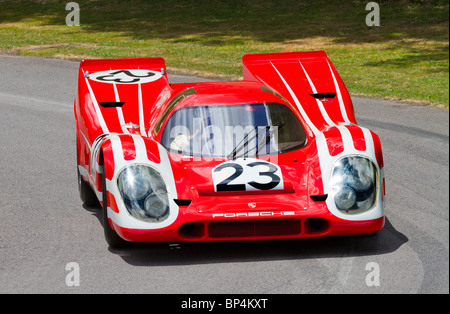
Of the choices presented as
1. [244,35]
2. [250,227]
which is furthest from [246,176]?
[244,35]

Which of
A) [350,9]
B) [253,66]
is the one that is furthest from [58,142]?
[350,9]

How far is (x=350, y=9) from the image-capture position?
26.7 m

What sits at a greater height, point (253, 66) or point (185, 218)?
point (253, 66)

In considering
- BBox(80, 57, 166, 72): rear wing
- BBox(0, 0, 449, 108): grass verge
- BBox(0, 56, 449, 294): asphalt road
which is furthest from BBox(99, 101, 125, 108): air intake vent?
BBox(0, 0, 449, 108): grass verge

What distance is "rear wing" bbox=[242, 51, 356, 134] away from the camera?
7547 millimetres

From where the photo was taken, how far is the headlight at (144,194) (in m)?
5.98

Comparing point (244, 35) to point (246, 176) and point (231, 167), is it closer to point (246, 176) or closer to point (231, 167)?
point (231, 167)

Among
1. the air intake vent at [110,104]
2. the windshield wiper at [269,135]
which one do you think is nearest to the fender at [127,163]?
the windshield wiper at [269,135]

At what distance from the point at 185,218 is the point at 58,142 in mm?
4921

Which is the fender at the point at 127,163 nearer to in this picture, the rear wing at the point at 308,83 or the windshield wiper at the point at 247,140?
the windshield wiper at the point at 247,140

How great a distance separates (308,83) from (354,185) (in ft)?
7.67

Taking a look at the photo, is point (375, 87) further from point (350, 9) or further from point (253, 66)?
point (350, 9)

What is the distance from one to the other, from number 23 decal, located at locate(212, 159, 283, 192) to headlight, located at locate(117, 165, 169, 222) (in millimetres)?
403
